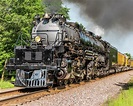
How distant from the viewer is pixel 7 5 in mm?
27172

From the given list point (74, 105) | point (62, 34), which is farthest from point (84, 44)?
point (74, 105)

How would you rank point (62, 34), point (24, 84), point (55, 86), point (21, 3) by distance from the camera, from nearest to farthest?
point (24, 84)
point (62, 34)
point (55, 86)
point (21, 3)

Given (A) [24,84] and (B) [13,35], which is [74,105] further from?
(B) [13,35]

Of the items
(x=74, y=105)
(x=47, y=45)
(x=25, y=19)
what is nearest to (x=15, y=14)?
(x=25, y=19)

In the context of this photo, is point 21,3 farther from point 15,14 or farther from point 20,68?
point 20,68

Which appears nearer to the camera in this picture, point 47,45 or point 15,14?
point 47,45

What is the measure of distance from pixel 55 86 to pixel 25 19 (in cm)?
1166

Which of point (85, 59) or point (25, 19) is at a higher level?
point (25, 19)

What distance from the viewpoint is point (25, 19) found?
85.1ft

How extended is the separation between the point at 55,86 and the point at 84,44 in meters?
4.47

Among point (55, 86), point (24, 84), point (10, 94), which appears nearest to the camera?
point (10, 94)

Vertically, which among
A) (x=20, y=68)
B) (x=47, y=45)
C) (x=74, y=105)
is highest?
(x=47, y=45)

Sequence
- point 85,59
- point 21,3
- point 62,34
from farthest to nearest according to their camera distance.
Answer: point 21,3 → point 85,59 → point 62,34

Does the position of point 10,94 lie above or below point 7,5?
below
